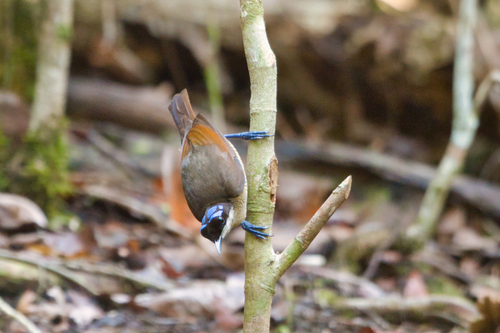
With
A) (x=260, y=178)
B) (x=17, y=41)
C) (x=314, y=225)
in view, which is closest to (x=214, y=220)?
(x=260, y=178)

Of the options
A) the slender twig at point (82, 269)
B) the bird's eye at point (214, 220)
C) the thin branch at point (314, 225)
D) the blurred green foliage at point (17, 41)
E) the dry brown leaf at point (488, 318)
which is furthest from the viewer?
the blurred green foliage at point (17, 41)

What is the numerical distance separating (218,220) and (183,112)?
654 mm

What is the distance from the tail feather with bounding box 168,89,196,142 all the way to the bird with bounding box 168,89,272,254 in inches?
3.4

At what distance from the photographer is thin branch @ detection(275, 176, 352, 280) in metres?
1.52

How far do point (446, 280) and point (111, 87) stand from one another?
14.8 ft

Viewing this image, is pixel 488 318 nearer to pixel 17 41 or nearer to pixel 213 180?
pixel 213 180

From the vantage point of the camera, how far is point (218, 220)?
2082 millimetres

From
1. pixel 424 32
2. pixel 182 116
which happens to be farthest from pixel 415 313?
pixel 424 32

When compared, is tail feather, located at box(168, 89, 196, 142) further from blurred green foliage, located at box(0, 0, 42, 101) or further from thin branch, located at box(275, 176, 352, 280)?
blurred green foliage, located at box(0, 0, 42, 101)

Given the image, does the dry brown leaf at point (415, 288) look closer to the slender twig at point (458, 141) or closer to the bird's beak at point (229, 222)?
the slender twig at point (458, 141)

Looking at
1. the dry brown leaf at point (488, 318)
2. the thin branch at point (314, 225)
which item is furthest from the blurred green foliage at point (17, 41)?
the dry brown leaf at point (488, 318)

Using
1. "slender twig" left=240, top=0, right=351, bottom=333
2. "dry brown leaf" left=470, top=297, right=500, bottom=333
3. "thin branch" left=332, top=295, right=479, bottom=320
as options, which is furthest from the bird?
"dry brown leaf" left=470, top=297, right=500, bottom=333

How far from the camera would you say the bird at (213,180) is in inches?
82.4

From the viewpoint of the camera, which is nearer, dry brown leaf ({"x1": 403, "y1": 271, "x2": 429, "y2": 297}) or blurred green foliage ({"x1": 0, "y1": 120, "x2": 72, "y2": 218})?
dry brown leaf ({"x1": 403, "y1": 271, "x2": 429, "y2": 297})
